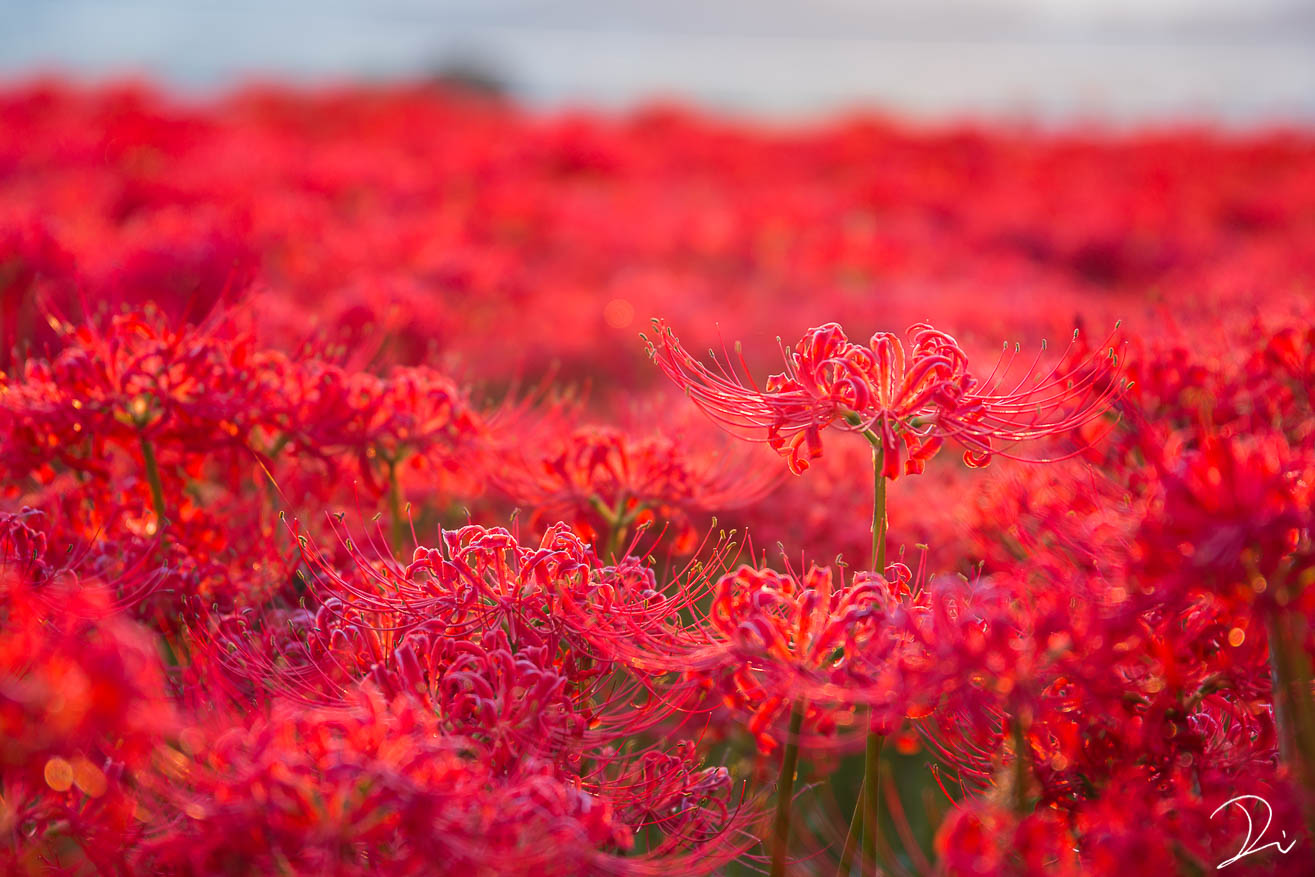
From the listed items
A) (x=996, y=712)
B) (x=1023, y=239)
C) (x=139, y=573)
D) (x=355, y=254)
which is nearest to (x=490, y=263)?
(x=355, y=254)

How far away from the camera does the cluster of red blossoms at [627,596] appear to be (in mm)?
992

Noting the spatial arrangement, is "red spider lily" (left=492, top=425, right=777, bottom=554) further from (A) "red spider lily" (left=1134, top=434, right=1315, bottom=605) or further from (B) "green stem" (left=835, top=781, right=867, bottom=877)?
(A) "red spider lily" (left=1134, top=434, right=1315, bottom=605)

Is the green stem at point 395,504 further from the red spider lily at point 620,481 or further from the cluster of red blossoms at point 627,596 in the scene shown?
the red spider lily at point 620,481

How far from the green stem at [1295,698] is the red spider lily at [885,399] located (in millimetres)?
365

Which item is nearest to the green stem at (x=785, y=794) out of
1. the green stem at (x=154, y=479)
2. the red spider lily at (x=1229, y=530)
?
the red spider lily at (x=1229, y=530)

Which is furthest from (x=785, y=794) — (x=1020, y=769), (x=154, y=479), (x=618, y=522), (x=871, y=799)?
(x=154, y=479)

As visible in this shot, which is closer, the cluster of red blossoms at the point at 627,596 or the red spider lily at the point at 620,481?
the cluster of red blossoms at the point at 627,596

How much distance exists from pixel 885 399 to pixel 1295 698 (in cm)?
56

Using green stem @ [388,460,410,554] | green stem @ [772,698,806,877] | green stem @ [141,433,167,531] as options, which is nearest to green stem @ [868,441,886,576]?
green stem @ [772,698,806,877]

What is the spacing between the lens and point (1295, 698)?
96 cm

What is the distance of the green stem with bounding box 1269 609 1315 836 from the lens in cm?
96

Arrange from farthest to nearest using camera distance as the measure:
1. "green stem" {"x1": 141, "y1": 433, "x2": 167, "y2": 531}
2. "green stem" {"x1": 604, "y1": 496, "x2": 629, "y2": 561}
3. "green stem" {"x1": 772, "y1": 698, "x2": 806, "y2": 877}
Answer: "green stem" {"x1": 604, "y1": 496, "x2": 629, "y2": 561}
"green stem" {"x1": 141, "y1": 433, "x2": 167, "y2": 531}
"green stem" {"x1": 772, "y1": 698, "x2": 806, "y2": 877}

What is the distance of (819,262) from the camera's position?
5328 millimetres
